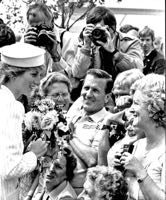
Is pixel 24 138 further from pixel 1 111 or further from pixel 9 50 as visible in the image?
pixel 9 50

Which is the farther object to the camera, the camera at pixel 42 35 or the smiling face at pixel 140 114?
the camera at pixel 42 35

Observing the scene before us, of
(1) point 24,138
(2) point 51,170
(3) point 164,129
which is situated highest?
(3) point 164,129

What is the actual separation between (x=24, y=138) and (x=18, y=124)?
0.35 m

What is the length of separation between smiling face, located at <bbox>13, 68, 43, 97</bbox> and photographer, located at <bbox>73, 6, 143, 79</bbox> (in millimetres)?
760

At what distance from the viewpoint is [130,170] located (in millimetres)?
3936

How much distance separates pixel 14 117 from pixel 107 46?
4.22 feet

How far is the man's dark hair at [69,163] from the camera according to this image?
5.03 metres

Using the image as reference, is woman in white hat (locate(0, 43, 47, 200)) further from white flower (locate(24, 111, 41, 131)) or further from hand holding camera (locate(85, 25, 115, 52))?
hand holding camera (locate(85, 25, 115, 52))

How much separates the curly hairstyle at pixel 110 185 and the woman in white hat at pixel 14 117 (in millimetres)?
576

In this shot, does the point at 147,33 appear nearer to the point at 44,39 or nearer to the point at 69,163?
the point at 44,39

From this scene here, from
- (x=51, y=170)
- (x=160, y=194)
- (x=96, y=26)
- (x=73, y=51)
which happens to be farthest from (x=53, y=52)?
A: (x=160, y=194)

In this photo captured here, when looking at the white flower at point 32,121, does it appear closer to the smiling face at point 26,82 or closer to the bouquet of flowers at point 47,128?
the bouquet of flowers at point 47,128

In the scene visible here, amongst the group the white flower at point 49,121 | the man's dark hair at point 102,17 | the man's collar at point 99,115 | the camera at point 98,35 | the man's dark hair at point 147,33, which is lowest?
the man's collar at point 99,115

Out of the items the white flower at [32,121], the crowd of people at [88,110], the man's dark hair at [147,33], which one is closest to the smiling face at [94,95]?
the crowd of people at [88,110]
